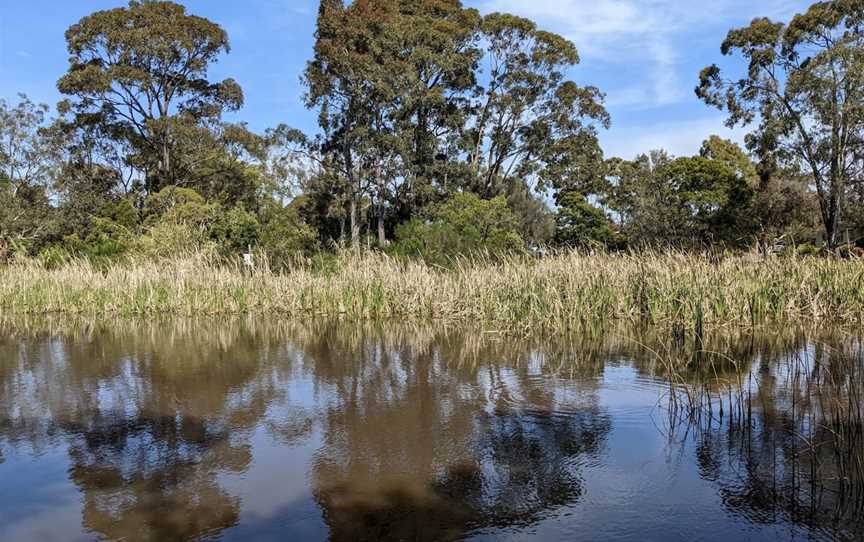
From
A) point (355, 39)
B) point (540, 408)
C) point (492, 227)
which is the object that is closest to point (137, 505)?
point (540, 408)

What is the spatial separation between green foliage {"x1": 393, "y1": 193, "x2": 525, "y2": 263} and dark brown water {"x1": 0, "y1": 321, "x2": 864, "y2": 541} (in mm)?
6831

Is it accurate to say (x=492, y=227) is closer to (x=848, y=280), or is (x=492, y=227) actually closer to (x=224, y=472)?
(x=848, y=280)

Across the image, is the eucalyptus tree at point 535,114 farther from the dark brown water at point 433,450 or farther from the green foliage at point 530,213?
the dark brown water at point 433,450

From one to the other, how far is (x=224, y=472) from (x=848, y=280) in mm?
10019

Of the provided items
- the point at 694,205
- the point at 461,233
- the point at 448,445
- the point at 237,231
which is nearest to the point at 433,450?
the point at 448,445

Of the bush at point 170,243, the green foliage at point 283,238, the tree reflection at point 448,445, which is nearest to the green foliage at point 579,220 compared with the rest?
the green foliage at point 283,238

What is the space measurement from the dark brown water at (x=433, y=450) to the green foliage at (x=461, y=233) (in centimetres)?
683

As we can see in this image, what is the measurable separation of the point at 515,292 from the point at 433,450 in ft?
21.3

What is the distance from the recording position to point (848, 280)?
1062cm

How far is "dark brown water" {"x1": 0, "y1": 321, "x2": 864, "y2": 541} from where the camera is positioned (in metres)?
3.33

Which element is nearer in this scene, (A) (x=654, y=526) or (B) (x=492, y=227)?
(A) (x=654, y=526)

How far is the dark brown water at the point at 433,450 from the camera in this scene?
3.33 m

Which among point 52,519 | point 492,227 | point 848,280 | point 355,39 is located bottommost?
point 52,519

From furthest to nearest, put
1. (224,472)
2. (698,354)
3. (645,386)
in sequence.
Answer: (698,354), (645,386), (224,472)
